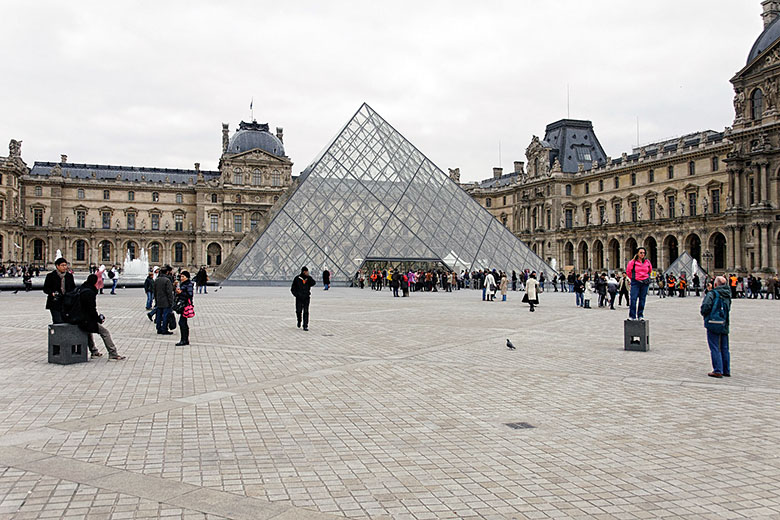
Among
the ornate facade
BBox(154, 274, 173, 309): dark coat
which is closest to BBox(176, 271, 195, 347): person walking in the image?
BBox(154, 274, 173, 309): dark coat

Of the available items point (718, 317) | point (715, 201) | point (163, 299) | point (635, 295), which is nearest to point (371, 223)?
point (163, 299)

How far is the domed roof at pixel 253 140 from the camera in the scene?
69.2 m

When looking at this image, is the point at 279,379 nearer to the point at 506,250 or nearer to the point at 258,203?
the point at 506,250

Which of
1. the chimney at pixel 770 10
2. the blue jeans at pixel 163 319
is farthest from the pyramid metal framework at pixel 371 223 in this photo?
Answer: the chimney at pixel 770 10

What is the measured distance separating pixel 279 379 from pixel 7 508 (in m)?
3.63

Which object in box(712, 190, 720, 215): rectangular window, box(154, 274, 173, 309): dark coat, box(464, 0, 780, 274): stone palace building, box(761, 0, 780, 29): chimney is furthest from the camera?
box(712, 190, 720, 215): rectangular window

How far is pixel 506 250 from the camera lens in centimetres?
3042

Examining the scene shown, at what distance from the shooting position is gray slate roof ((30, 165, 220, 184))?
6806 centimetres

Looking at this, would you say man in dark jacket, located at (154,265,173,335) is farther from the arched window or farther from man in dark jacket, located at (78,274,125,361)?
the arched window

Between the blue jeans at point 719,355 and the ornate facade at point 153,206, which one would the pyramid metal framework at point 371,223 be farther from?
the ornate facade at point 153,206

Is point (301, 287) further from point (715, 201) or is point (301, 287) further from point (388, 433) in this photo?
point (715, 201)

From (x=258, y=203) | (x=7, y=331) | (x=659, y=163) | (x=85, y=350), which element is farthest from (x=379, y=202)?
(x=258, y=203)

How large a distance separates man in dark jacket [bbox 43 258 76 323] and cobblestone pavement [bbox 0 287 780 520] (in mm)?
654

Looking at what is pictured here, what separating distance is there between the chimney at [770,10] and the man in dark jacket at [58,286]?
46.5m
